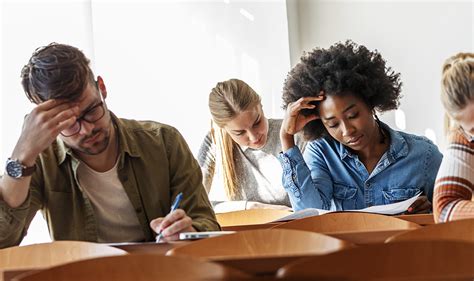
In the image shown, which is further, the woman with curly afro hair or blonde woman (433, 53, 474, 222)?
the woman with curly afro hair

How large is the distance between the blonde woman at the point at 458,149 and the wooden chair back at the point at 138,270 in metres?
0.98

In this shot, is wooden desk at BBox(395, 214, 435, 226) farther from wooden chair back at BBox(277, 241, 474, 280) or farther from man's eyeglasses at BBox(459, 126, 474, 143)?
wooden chair back at BBox(277, 241, 474, 280)

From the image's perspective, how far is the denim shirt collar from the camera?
3206mm

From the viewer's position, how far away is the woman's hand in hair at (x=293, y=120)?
3429 millimetres

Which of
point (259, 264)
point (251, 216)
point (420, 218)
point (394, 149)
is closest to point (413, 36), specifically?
point (394, 149)

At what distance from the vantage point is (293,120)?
352 centimetres

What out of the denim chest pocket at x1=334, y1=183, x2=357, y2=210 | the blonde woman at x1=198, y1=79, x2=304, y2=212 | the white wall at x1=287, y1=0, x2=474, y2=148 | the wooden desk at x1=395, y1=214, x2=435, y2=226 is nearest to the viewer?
the wooden desk at x1=395, y1=214, x2=435, y2=226

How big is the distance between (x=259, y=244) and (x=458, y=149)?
0.73 meters

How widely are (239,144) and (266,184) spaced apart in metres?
0.22

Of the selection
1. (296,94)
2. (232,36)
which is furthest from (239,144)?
(232,36)

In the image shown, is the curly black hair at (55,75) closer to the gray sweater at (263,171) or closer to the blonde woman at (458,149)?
the blonde woman at (458,149)

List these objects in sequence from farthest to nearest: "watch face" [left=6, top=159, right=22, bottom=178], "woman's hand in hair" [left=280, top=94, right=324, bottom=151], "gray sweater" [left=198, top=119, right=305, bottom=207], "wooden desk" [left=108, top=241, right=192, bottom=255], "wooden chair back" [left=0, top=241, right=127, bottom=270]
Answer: "gray sweater" [left=198, top=119, right=305, bottom=207]
"woman's hand in hair" [left=280, top=94, right=324, bottom=151]
"watch face" [left=6, top=159, right=22, bottom=178]
"wooden chair back" [left=0, top=241, right=127, bottom=270]
"wooden desk" [left=108, top=241, right=192, bottom=255]

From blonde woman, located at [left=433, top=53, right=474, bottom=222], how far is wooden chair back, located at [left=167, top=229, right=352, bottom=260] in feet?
1.85

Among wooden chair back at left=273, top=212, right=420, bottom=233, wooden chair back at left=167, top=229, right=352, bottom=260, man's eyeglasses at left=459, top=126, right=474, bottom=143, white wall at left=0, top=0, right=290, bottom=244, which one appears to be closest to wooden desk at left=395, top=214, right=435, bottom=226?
wooden chair back at left=273, top=212, right=420, bottom=233
